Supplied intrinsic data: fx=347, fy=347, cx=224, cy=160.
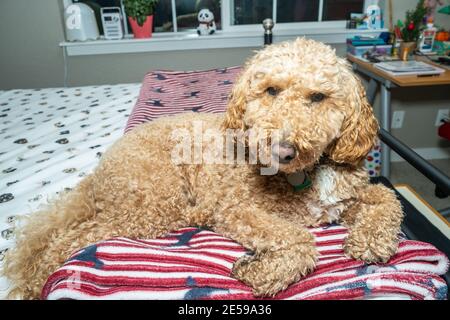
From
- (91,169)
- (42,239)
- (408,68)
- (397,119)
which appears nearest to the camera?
(42,239)

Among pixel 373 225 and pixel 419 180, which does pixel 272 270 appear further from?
pixel 419 180

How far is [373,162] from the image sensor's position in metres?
2.24

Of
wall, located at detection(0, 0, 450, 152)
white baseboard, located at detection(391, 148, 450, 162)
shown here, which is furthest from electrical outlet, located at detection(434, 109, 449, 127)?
white baseboard, located at detection(391, 148, 450, 162)

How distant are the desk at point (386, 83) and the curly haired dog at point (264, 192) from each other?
1213 mm

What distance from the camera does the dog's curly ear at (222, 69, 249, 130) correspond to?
35.7 inches

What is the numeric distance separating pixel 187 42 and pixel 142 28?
1.22ft

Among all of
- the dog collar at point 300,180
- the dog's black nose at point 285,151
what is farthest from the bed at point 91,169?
the dog's black nose at point 285,151

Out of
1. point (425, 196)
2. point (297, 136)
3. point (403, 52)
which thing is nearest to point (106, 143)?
point (297, 136)

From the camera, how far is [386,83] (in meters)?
2.03

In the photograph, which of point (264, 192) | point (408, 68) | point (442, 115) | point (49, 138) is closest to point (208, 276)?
point (264, 192)

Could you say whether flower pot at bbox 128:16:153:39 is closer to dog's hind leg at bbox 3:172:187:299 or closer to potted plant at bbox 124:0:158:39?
potted plant at bbox 124:0:158:39

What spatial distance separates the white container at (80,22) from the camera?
2.62 m

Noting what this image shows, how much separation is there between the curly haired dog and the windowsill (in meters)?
1.78
